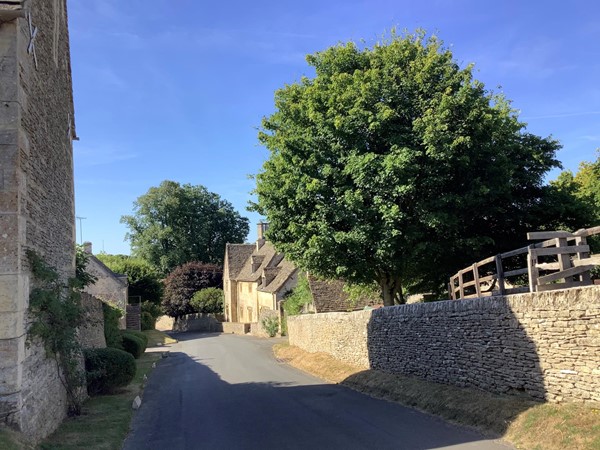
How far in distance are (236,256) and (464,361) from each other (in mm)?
59071

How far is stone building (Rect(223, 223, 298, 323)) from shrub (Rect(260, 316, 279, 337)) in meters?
1.97

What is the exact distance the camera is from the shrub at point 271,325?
44.2 m

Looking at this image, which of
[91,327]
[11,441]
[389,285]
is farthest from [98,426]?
[389,285]

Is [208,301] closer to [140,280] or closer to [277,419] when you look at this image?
[140,280]

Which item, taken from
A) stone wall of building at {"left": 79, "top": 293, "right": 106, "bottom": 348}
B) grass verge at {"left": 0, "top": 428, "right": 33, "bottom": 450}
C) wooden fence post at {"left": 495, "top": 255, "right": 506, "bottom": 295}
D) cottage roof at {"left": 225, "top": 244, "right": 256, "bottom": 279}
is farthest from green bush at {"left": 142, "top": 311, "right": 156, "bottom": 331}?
grass verge at {"left": 0, "top": 428, "right": 33, "bottom": 450}

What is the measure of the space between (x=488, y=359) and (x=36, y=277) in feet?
32.8

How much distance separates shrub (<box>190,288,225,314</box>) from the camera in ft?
220

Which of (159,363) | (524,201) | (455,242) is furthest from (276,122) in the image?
(159,363)

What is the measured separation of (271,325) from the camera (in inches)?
1753

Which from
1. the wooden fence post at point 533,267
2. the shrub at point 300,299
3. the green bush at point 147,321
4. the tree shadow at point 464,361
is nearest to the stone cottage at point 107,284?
the green bush at point 147,321

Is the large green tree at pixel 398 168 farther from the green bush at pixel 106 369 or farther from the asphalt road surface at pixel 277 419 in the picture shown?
the green bush at pixel 106 369

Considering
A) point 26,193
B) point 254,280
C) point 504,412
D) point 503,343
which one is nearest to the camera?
point 26,193

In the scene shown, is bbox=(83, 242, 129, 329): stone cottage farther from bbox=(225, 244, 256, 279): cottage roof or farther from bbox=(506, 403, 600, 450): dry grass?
bbox=(506, 403, 600, 450): dry grass

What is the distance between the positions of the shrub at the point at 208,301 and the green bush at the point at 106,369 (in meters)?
51.5
